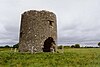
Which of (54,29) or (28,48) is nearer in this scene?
(28,48)

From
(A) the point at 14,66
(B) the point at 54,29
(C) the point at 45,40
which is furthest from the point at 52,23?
(A) the point at 14,66

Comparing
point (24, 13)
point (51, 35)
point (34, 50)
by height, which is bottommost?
point (34, 50)

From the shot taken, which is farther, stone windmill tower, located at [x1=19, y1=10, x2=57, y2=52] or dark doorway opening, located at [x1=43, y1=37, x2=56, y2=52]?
dark doorway opening, located at [x1=43, y1=37, x2=56, y2=52]

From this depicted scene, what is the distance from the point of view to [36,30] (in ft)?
92.2

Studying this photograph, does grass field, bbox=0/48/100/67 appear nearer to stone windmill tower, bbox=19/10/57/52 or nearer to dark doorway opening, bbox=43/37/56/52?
stone windmill tower, bbox=19/10/57/52

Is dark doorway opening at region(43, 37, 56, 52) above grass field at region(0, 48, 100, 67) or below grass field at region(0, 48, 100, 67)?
above

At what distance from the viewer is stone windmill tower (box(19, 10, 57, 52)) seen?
2802 cm

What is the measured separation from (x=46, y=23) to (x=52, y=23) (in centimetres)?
132

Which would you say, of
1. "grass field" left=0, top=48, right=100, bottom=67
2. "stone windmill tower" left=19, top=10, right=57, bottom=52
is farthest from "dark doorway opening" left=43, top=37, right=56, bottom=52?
"grass field" left=0, top=48, right=100, bottom=67

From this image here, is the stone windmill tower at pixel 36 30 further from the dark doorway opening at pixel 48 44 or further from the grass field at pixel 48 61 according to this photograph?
the grass field at pixel 48 61

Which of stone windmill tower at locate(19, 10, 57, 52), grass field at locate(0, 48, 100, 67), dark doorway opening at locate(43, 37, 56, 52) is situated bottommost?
grass field at locate(0, 48, 100, 67)

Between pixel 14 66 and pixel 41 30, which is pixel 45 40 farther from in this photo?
pixel 14 66

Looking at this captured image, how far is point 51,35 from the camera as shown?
29141mm

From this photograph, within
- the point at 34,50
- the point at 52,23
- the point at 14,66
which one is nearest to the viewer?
the point at 14,66
